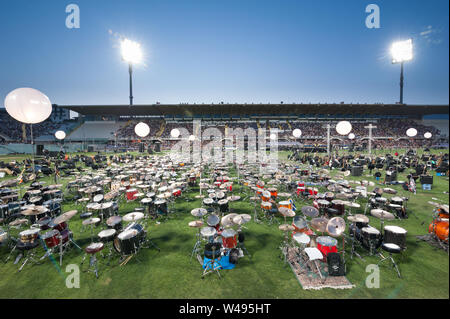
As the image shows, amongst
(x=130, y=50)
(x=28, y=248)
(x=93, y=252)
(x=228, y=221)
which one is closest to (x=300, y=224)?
(x=228, y=221)

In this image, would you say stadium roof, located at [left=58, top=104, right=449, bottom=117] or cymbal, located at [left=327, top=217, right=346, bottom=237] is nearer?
cymbal, located at [left=327, top=217, right=346, bottom=237]

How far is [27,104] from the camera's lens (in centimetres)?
708

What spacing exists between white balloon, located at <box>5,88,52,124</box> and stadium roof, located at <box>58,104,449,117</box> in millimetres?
35195

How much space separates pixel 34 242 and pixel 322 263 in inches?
314

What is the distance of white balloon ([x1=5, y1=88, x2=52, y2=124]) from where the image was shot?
693cm

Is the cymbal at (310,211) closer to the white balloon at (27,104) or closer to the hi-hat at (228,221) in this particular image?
the hi-hat at (228,221)

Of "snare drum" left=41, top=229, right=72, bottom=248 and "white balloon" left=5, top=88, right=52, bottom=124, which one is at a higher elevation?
"white balloon" left=5, top=88, right=52, bottom=124

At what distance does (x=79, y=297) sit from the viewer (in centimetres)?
443

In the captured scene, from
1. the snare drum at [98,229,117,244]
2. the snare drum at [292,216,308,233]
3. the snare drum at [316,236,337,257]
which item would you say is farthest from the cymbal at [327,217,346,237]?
the snare drum at [98,229,117,244]

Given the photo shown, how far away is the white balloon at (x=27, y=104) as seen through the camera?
693 cm

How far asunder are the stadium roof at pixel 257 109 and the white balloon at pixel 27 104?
35.2m

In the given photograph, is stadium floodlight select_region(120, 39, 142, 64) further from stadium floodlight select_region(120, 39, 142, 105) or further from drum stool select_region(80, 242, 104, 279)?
drum stool select_region(80, 242, 104, 279)

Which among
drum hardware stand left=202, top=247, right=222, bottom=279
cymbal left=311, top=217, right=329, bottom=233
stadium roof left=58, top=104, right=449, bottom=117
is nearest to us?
drum hardware stand left=202, top=247, right=222, bottom=279

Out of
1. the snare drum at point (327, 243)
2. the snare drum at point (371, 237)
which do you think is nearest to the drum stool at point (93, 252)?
the snare drum at point (327, 243)
